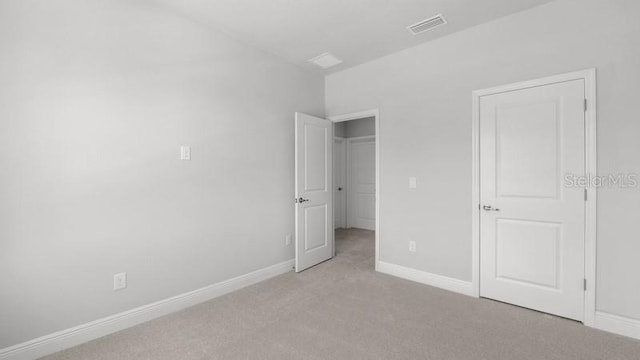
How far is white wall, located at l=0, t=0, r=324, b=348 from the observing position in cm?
180

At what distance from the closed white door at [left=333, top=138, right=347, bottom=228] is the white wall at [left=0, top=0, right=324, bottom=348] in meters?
3.24

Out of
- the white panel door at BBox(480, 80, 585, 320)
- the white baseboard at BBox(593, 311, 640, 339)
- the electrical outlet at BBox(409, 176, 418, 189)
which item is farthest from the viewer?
the electrical outlet at BBox(409, 176, 418, 189)

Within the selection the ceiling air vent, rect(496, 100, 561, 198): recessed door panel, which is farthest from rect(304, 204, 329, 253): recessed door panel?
the ceiling air vent

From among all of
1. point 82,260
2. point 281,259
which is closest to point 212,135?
point 82,260

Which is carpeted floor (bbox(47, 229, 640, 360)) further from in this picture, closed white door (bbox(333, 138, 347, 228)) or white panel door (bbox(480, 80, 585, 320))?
closed white door (bbox(333, 138, 347, 228))

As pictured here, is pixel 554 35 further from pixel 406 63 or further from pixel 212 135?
pixel 212 135

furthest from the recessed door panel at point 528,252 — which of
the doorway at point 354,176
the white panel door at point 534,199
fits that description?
the doorway at point 354,176

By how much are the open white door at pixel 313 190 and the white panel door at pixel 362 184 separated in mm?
2246

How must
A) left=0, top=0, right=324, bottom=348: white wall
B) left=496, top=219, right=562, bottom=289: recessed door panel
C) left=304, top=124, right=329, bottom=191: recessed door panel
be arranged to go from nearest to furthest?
1. left=0, top=0, right=324, bottom=348: white wall
2. left=496, top=219, right=562, bottom=289: recessed door panel
3. left=304, top=124, right=329, bottom=191: recessed door panel

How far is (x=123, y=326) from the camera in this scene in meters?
2.20

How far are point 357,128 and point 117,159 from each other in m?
4.80

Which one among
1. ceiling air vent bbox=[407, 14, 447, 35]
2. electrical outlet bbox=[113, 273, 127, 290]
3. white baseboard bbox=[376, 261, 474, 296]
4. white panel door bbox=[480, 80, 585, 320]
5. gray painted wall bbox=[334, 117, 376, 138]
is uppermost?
ceiling air vent bbox=[407, 14, 447, 35]

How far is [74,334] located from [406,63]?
397 cm

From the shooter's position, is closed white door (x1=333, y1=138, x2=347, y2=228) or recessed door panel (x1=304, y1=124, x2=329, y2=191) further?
closed white door (x1=333, y1=138, x2=347, y2=228)
